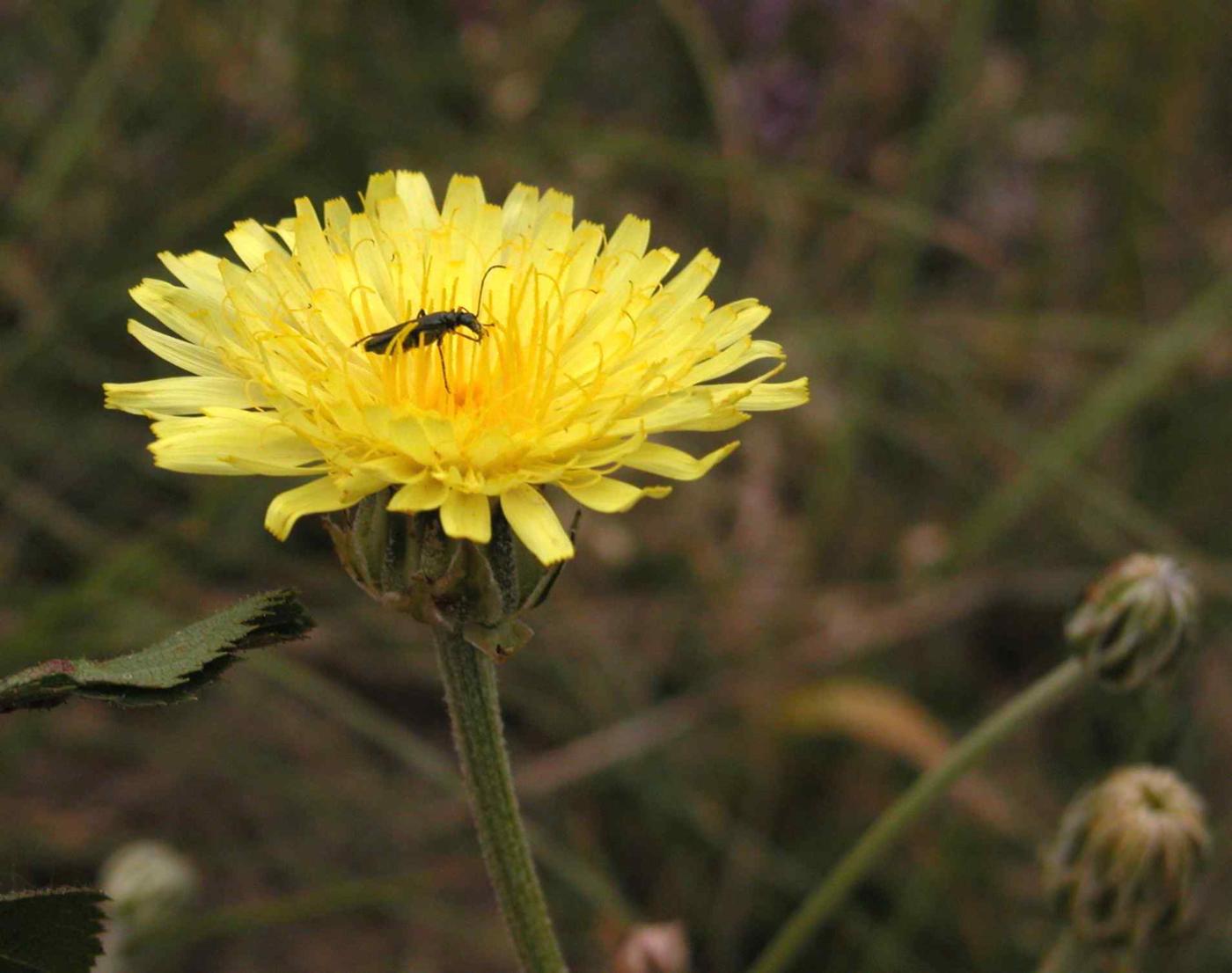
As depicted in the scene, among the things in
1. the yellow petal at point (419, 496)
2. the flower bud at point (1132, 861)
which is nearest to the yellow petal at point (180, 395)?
the yellow petal at point (419, 496)

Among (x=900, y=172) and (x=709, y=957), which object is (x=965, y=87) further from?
(x=709, y=957)

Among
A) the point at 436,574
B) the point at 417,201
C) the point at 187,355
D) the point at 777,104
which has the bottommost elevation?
the point at 436,574

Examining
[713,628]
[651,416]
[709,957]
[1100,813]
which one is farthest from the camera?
[713,628]

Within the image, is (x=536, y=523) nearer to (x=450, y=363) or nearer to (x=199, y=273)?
(x=450, y=363)

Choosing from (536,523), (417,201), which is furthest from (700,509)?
(536,523)

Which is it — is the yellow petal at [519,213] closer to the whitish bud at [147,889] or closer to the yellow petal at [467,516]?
the yellow petal at [467,516]

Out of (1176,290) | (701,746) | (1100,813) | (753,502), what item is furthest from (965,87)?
(1100,813)
